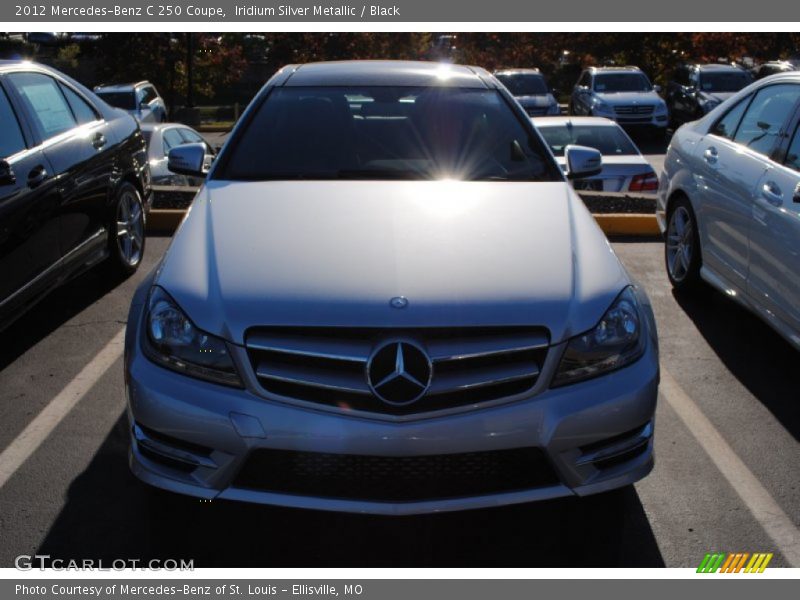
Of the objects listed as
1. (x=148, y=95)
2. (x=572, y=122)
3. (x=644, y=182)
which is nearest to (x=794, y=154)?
(x=644, y=182)

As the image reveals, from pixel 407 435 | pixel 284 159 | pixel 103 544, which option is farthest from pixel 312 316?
pixel 284 159

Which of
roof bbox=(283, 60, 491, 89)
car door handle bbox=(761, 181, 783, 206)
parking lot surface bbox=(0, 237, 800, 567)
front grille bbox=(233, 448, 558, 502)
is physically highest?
roof bbox=(283, 60, 491, 89)

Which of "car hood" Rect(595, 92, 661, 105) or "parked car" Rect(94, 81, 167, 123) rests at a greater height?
"car hood" Rect(595, 92, 661, 105)

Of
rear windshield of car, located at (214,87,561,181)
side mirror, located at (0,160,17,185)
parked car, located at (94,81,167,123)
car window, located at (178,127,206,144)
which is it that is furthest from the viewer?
parked car, located at (94,81,167,123)

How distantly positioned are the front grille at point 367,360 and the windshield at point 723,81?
2464 cm

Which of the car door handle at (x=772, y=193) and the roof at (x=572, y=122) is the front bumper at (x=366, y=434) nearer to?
the car door handle at (x=772, y=193)

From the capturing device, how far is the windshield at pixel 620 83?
1003 inches

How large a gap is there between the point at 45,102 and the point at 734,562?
501cm

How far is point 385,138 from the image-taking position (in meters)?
5.10

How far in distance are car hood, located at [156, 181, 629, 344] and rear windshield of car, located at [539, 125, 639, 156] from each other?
8.20m

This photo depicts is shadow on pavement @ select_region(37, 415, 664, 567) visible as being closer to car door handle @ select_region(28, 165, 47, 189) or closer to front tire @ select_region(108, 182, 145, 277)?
car door handle @ select_region(28, 165, 47, 189)

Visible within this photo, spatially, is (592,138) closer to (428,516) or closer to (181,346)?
(428,516)

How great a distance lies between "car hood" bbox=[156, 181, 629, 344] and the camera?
11.4ft

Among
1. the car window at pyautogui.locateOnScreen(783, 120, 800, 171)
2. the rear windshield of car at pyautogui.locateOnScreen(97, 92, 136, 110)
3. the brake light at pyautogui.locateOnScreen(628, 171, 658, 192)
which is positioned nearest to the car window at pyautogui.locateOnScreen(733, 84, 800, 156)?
the car window at pyautogui.locateOnScreen(783, 120, 800, 171)
